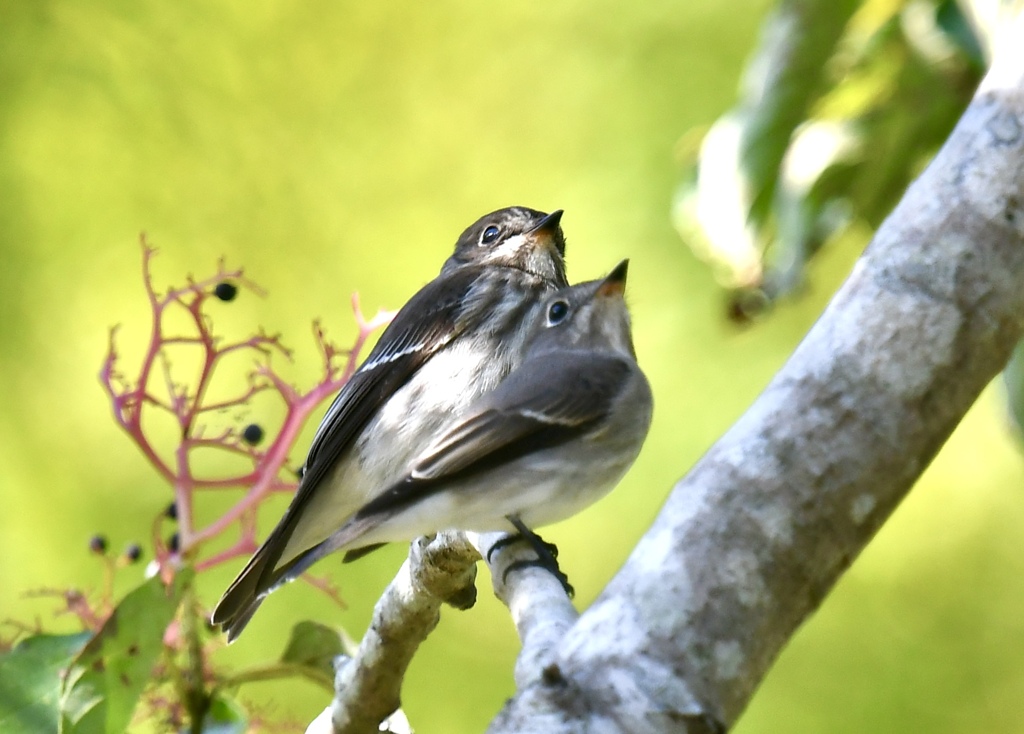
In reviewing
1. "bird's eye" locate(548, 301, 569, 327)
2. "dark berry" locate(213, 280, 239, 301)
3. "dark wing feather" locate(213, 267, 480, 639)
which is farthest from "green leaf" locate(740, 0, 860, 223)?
"dark berry" locate(213, 280, 239, 301)

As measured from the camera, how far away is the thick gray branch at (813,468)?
4.36 feet

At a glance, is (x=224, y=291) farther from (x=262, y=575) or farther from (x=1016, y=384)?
(x=1016, y=384)

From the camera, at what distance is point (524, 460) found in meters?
2.39

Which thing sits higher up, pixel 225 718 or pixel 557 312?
pixel 557 312

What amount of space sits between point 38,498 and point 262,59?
6.04 ft

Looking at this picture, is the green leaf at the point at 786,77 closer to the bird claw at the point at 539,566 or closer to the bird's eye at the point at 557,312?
the bird's eye at the point at 557,312

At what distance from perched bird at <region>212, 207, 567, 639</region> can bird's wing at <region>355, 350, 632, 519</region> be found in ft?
0.87

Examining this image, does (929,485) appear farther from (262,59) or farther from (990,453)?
(262,59)

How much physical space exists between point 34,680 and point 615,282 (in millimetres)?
1425

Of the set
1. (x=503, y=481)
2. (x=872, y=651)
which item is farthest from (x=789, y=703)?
(x=503, y=481)

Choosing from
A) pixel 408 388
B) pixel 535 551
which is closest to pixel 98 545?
pixel 535 551

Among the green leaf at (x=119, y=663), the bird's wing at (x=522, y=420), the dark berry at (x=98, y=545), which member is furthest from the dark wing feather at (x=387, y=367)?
the green leaf at (x=119, y=663)

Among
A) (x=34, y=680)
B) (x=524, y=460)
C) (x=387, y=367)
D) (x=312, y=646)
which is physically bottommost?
(x=34, y=680)

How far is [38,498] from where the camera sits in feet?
13.3
